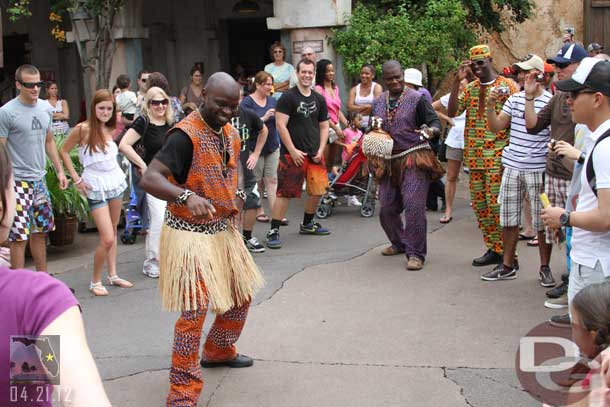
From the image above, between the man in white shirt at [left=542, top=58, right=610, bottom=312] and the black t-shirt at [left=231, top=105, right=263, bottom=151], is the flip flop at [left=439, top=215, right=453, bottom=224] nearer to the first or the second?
the black t-shirt at [left=231, top=105, right=263, bottom=151]

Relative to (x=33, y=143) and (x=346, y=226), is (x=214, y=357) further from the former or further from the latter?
(x=346, y=226)

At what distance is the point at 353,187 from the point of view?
10609 mm

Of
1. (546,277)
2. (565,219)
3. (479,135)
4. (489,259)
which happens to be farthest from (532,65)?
(565,219)

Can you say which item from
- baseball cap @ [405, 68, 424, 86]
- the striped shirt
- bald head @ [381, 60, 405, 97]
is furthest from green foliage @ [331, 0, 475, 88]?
the striped shirt

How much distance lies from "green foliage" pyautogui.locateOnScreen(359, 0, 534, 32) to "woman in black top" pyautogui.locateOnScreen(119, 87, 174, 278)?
22.0ft

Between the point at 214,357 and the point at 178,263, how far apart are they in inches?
37.4

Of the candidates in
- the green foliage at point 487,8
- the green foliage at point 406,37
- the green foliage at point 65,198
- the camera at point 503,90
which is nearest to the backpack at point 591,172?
the camera at point 503,90

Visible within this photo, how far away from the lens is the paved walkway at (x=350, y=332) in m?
5.04

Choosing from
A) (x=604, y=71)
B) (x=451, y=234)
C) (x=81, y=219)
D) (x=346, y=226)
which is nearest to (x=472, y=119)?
(x=451, y=234)

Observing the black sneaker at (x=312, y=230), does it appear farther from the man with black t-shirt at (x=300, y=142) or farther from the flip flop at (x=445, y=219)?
the flip flop at (x=445, y=219)

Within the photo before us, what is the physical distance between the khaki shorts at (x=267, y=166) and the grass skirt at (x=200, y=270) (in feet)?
15.1

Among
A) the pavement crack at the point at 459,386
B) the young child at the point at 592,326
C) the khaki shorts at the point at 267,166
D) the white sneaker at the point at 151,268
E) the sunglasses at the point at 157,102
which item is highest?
the sunglasses at the point at 157,102

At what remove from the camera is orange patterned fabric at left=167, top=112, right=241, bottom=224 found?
479 centimetres

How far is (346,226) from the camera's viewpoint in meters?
9.99
